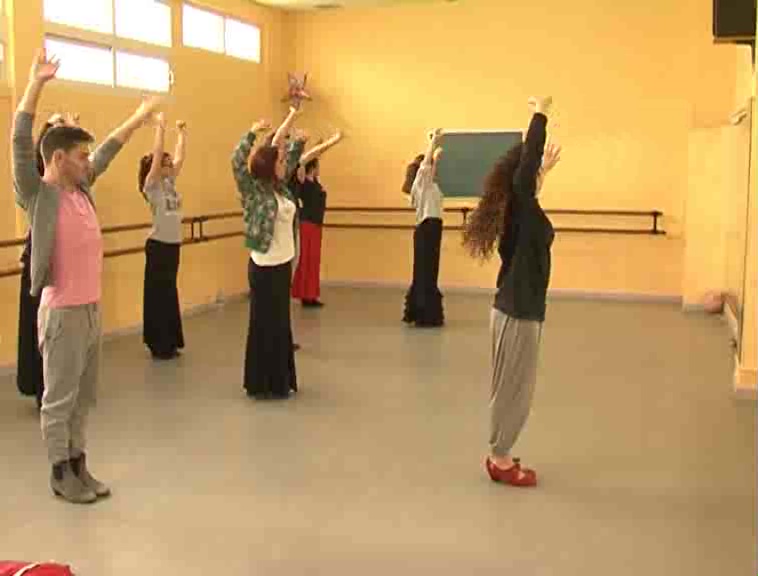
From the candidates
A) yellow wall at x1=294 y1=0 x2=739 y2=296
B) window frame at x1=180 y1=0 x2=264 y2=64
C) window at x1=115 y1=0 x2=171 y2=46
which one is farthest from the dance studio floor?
window frame at x1=180 y1=0 x2=264 y2=64

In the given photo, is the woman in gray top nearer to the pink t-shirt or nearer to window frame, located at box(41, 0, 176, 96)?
window frame, located at box(41, 0, 176, 96)

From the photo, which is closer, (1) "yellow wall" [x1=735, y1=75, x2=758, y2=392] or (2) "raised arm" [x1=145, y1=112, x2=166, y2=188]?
(1) "yellow wall" [x1=735, y1=75, x2=758, y2=392]

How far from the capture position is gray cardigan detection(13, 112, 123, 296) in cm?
353

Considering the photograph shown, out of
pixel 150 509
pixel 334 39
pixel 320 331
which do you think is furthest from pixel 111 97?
pixel 150 509

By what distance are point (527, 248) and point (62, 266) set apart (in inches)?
→ 74.9

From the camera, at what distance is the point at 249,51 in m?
10.4

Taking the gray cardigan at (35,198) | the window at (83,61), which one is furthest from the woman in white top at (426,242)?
the gray cardigan at (35,198)

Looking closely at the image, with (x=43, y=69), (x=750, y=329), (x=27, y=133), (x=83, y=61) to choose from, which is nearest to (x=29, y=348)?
(x=27, y=133)

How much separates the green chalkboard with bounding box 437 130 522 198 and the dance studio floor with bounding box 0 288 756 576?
12.3 ft

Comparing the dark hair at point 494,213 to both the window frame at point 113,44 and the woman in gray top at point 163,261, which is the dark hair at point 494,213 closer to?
the woman in gray top at point 163,261

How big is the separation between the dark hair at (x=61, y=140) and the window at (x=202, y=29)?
17.6 feet

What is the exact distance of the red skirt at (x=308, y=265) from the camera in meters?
9.31

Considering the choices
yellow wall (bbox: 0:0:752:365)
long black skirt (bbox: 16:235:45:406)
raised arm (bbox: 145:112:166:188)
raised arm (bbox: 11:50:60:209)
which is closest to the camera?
raised arm (bbox: 11:50:60:209)

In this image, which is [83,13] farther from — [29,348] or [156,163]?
[29,348]
